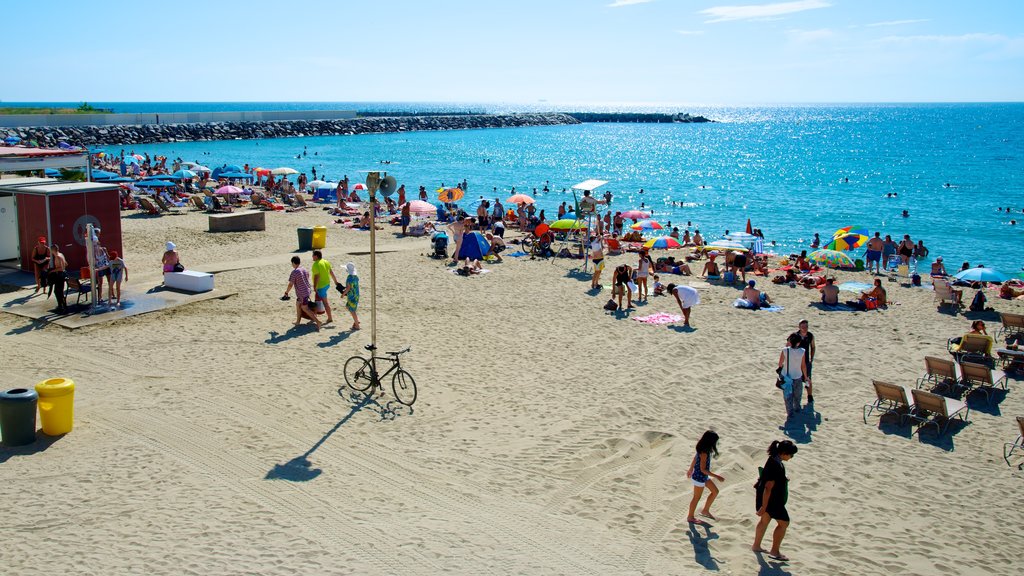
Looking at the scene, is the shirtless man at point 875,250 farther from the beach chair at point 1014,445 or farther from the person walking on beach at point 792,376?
the person walking on beach at point 792,376

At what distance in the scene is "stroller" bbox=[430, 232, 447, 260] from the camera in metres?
20.3

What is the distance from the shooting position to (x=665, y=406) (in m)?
10.2

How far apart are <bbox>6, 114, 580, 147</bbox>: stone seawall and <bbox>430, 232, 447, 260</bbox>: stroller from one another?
44305 mm

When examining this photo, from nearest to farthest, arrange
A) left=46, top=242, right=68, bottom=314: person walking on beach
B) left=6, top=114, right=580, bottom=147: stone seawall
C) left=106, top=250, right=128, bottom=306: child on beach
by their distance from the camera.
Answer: left=46, top=242, right=68, bottom=314: person walking on beach, left=106, top=250, right=128, bottom=306: child on beach, left=6, top=114, right=580, bottom=147: stone seawall

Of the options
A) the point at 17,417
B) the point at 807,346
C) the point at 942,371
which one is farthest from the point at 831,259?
the point at 17,417

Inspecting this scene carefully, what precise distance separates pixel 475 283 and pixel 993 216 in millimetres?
35205

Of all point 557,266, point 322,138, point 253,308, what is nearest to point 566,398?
point 253,308

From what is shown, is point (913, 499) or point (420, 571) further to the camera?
point (913, 499)

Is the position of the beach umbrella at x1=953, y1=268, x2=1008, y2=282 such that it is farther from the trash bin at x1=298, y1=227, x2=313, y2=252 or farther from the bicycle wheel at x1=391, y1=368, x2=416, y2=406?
the trash bin at x1=298, y1=227, x2=313, y2=252

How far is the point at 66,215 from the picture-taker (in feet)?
50.4

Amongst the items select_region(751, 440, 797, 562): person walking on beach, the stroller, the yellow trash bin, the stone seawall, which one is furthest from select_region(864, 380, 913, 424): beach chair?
the stone seawall

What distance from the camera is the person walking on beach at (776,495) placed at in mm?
6766

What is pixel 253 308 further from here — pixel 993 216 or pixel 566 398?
pixel 993 216

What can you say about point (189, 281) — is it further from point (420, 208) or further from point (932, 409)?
point (932, 409)
